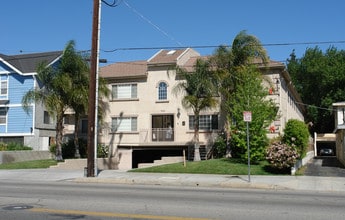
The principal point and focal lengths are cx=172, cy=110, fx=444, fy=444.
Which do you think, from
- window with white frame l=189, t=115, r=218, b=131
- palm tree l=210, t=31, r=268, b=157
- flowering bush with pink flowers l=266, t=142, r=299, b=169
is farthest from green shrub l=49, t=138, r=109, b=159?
flowering bush with pink flowers l=266, t=142, r=299, b=169

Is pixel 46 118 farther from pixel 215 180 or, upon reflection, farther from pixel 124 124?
pixel 215 180

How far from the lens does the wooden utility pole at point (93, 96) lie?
2156cm

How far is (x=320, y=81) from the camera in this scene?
63875 mm

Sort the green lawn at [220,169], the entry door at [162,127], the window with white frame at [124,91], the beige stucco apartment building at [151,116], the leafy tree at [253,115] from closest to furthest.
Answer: the green lawn at [220,169] → the leafy tree at [253,115] → the beige stucco apartment building at [151,116] → the entry door at [162,127] → the window with white frame at [124,91]

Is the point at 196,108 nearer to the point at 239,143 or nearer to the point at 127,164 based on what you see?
the point at 239,143

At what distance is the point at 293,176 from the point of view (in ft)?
68.7

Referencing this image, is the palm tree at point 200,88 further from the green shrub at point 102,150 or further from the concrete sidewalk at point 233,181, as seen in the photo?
the concrete sidewalk at point 233,181

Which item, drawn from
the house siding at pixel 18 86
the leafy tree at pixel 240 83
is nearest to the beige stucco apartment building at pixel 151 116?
the leafy tree at pixel 240 83

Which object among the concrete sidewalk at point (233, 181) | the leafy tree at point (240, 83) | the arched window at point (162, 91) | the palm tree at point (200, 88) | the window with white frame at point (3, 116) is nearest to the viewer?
the concrete sidewalk at point (233, 181)

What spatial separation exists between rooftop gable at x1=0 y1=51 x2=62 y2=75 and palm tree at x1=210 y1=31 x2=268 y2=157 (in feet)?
57.2

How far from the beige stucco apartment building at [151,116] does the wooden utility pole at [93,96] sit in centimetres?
1170

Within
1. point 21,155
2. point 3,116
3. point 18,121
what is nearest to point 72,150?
point 21,155

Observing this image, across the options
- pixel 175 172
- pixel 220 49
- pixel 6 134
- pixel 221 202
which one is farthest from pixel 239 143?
pixel 6 134

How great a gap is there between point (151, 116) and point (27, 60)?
14.5 metres
